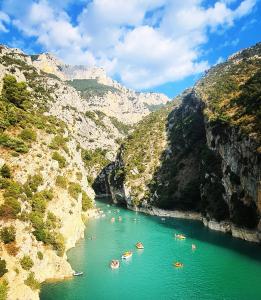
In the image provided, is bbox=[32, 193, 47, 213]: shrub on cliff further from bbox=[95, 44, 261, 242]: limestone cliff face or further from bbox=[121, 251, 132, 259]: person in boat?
bbox=[95, 44, 261, 242]: limestone cliff face

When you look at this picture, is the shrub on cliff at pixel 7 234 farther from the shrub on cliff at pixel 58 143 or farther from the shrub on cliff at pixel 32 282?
the shrub on cliff at pixel 58 143

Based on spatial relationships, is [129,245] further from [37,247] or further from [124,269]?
[37,247]

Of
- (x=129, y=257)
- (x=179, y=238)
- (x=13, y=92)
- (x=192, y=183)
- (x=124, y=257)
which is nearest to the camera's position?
(x=124, y=257)

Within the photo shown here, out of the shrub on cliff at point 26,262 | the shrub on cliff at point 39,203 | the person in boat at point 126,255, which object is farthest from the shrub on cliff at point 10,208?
the person in boat at point 126,255

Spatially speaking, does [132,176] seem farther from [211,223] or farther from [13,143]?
[13,143]

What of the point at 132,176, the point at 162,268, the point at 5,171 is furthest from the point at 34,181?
the point at 132,176

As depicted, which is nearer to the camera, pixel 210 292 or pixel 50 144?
pixel 210 292

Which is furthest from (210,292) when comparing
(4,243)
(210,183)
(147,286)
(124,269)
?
(210,183)
